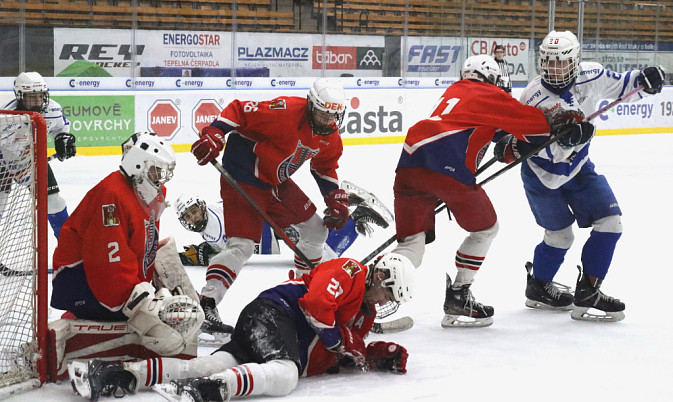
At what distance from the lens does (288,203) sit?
12.6 ft

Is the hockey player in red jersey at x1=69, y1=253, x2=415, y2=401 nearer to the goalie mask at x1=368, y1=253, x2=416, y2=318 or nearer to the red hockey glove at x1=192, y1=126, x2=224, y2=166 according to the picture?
the goalie mask at x1=368, y1=253, x2=416, y2=318

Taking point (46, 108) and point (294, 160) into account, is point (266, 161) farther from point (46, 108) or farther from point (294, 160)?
point (46, 108)

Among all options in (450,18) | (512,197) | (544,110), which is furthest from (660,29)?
(544,110)

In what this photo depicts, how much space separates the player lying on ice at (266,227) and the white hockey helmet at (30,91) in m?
0.92

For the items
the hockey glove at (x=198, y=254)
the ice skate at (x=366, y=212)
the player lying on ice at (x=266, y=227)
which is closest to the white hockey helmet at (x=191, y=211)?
the player lying on ice at (x=266, y=227)

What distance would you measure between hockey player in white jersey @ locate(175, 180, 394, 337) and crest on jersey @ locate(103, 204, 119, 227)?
0.78 meters

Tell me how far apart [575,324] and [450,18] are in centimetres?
832

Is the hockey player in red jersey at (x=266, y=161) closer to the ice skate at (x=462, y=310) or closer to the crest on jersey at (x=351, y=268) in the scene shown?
the ice skate at (x=462, y=310)

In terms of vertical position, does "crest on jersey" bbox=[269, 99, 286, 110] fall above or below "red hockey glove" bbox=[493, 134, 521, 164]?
above

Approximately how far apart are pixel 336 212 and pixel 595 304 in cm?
111

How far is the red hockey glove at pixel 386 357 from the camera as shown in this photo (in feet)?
9.93

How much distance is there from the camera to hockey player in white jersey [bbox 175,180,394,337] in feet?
11.6

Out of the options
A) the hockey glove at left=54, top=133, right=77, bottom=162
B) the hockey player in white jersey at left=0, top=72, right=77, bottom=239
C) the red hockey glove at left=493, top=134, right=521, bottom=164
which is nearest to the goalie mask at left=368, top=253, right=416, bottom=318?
the red hockey glove at left=493, top=134, right=521, bottom=164

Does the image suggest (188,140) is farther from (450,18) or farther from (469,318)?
(469,318)
